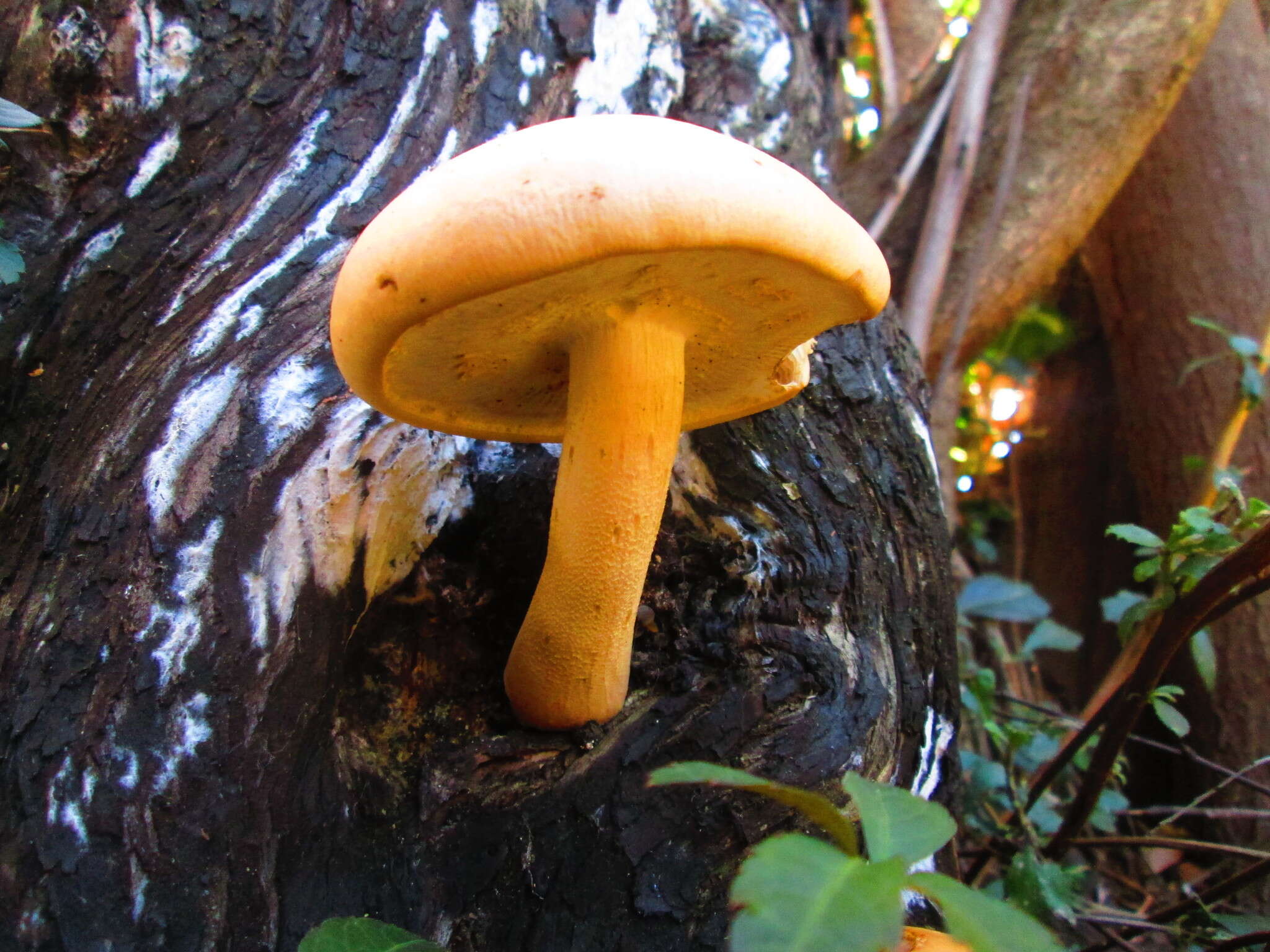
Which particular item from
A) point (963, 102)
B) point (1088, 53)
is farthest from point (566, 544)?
point (1088, 53)

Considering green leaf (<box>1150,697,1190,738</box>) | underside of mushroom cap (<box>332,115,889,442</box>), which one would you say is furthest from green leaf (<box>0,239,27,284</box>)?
green leaf (<box>1150,697,1190,738</box>)

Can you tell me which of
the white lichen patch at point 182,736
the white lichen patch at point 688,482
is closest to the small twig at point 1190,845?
the white lichen patch at point 688,482

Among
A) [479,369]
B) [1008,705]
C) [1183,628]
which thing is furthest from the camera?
[1008,705]

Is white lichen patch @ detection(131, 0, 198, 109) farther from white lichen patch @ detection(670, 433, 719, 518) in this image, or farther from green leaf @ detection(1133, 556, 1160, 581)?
green leaf @ detection(1133, 556, 1160, 581)

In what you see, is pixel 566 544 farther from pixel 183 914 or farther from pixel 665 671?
pixel 183 914

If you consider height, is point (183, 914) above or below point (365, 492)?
below

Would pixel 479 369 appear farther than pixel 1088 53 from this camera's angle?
No

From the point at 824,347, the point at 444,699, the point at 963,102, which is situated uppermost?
the point at 963,102
